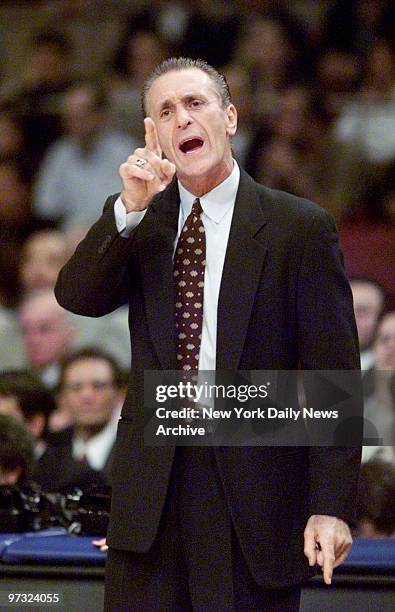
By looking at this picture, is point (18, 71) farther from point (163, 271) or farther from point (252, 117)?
point (163, 271)

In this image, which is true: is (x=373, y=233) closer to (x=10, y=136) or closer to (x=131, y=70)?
(x=131, y=70)

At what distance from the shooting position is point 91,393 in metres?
4.53

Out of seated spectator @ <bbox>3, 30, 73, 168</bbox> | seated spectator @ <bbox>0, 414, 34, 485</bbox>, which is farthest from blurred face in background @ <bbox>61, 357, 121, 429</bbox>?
seated spectator @ <bbox>3, 30, 73, 168</bbox>

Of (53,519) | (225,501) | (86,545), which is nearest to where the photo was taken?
(225,501)

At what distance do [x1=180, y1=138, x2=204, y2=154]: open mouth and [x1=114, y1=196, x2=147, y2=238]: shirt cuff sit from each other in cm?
18

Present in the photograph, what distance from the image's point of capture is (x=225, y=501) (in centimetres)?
179

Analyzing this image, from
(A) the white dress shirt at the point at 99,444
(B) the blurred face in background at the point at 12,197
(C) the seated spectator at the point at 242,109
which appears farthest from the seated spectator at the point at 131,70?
(A) the white dress shirt at the point at 99,444

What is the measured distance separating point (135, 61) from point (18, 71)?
1.93ft

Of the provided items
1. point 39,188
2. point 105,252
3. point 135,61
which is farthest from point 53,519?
point 135,61

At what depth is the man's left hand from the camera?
1.73 m

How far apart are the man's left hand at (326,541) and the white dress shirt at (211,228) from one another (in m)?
0.32

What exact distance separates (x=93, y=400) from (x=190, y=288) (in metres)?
2.71

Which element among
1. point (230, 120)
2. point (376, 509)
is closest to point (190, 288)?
point (230, 120)

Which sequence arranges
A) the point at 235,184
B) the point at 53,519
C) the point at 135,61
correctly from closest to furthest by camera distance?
the point at 235,184 < the point at 53,519 < the point at 135,61
